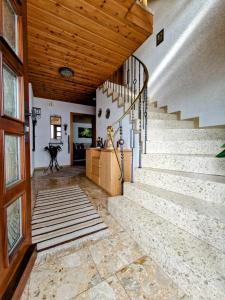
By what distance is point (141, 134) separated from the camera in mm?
2068

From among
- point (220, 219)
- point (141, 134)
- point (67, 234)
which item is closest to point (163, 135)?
point (141, 134)

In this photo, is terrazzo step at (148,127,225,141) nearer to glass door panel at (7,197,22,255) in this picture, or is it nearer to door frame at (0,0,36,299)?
door frame at (0,0,36,299)

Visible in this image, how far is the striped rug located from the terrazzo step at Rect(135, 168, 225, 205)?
2.55 feet

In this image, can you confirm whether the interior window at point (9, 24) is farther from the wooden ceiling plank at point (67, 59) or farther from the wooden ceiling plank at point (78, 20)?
the wooden ceiling plank at point (67, 59)

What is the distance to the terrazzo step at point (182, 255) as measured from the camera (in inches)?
29.5

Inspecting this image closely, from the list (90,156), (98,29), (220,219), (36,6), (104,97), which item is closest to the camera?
(220,219)

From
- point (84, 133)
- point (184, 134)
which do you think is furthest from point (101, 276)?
point (84, 133)

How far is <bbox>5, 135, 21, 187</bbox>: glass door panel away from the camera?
33.6 inches

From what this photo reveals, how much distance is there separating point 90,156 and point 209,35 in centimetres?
301

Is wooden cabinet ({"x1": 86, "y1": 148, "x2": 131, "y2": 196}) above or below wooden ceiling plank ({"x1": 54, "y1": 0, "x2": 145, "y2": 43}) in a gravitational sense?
below

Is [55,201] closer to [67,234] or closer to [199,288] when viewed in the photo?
[67,234]

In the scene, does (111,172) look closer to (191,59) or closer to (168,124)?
(168,124)

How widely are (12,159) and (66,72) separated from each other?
321 centimetres

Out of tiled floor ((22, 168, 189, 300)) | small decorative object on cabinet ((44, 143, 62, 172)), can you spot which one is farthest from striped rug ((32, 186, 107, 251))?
small decorative object on cabinet ((44, 143, 62, 172))
